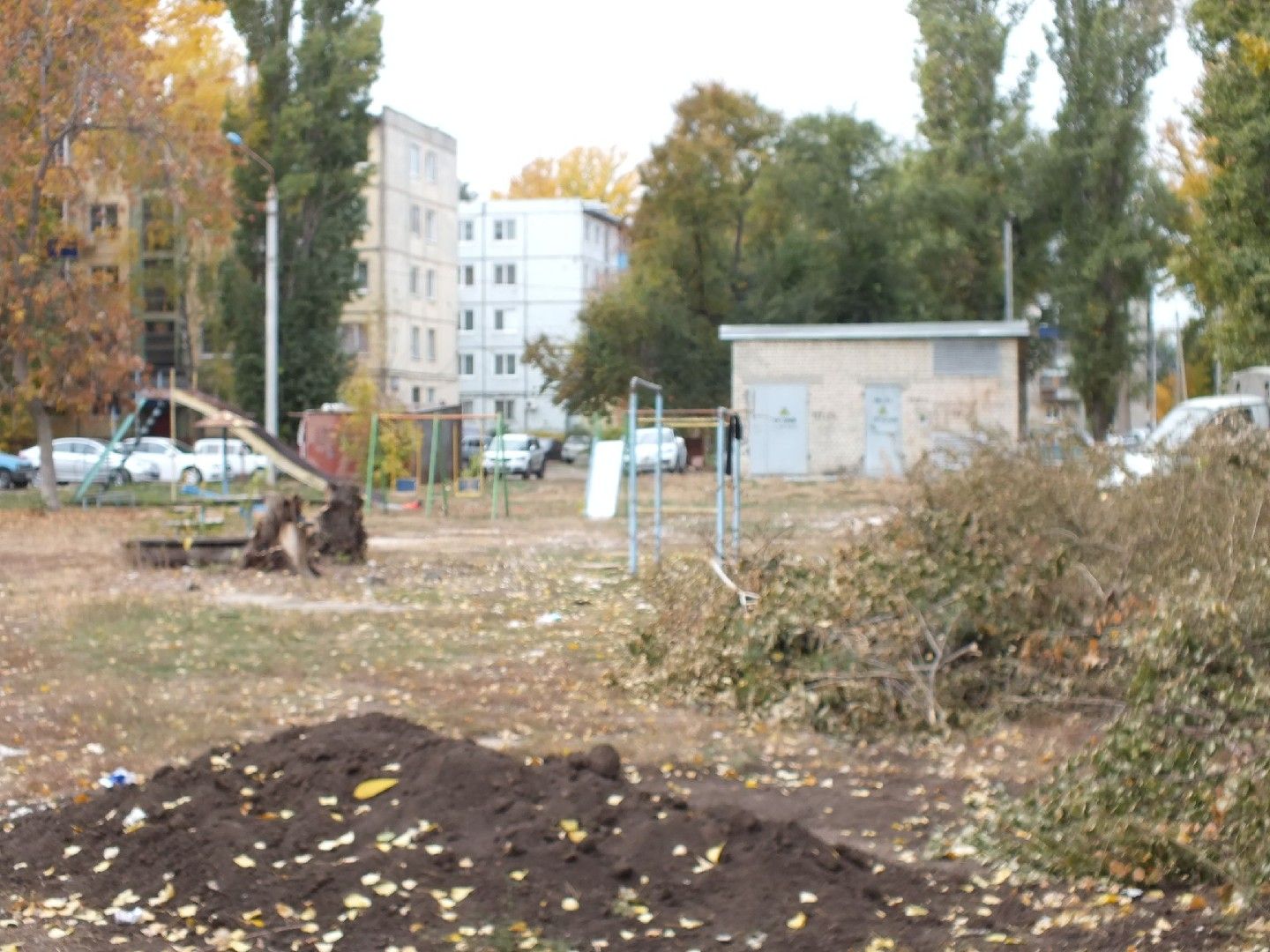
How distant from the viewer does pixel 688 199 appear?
52969 mm

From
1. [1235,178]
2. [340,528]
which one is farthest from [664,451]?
[340,528]

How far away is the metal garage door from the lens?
4212cm

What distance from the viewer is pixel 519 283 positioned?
294ft

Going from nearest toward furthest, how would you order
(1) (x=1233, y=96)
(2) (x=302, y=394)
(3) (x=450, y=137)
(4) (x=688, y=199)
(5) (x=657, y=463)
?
(5) (x=657, y=463), (1) (x=1233, y=96), (2) (x=302, y=394), (4) (x=688, y=199), (3) (x=450, y=137)

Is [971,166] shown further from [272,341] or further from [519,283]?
[519,283]

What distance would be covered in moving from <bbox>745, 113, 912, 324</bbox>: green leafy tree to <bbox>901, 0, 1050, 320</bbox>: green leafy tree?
3.41m

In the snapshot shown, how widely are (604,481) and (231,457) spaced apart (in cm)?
2269

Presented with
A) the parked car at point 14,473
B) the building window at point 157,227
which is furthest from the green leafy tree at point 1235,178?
the building window at point 157,227

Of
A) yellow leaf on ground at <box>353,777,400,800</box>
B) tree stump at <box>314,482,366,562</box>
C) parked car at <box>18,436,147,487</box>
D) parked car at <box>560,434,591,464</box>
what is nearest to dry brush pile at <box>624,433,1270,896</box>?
yellow leaf on ground at <box>353,777,400,800</box>

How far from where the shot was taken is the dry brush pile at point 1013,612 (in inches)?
271

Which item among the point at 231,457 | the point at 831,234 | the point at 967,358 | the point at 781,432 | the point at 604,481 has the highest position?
the point at 831,234

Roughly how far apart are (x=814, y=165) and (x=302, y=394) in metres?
17.0

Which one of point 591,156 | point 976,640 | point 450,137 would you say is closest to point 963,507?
point 976,640

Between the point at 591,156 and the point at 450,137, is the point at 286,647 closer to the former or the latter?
the point at 450,137
